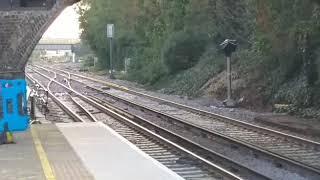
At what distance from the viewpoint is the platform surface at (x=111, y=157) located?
11.1 metres

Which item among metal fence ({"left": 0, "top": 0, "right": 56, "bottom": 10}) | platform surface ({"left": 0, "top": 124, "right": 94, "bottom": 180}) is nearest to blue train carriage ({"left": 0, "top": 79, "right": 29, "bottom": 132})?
platform surface ({"left": 0, "top": 124, "right": 94, "bottom": 180})

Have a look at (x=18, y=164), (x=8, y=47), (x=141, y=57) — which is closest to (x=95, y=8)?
(x=141, y=57)

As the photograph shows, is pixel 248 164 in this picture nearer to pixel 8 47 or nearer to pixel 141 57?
pixel 8 47

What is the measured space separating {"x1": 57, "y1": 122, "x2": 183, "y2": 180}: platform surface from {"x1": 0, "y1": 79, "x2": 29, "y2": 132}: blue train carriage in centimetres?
133

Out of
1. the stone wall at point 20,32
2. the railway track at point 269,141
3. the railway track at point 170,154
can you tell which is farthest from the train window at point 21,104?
the stone wall at point 20,32

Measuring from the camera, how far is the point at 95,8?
77000mm

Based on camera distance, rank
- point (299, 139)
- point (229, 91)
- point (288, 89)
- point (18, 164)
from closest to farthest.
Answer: point (18, 164) → point (299, 139) → point (288, 89) → point (229, 91)

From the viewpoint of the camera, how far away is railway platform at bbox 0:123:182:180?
11.0 meters

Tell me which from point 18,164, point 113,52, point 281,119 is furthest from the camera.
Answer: point 113,52

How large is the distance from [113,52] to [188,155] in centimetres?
5766

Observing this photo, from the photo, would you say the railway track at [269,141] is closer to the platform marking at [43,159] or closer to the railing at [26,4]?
the platform marking at [43,159]

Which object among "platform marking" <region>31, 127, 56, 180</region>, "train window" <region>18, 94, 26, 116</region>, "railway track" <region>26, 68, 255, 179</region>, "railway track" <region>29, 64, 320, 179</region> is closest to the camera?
"platform marking" <region>31, 127, 56, 180</region>

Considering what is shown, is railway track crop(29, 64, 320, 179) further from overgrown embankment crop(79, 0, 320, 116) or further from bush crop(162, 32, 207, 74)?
bush crop(162, 32, 207, 74)

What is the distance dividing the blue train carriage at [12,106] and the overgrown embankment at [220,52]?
1108cm
